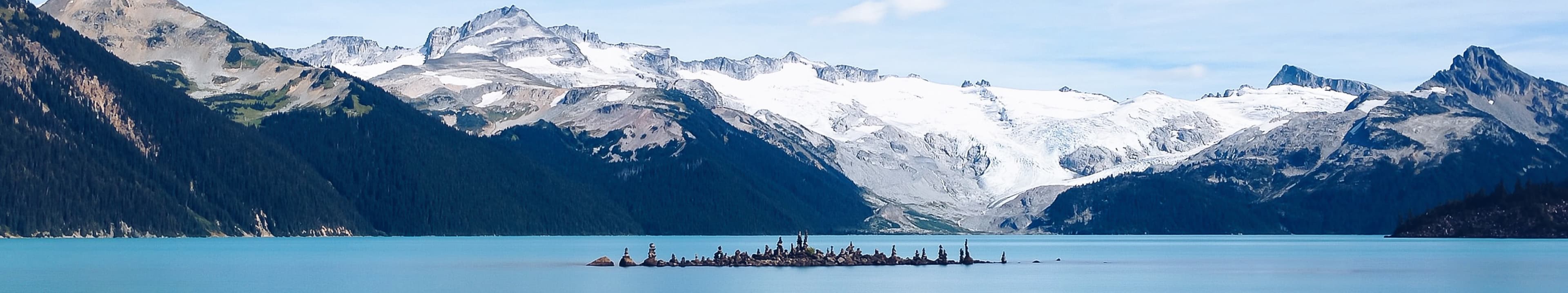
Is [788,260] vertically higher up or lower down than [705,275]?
higher up

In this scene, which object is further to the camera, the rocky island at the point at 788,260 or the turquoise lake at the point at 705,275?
the rocky island at the point at 788,260

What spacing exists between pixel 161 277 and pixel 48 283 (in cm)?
1217

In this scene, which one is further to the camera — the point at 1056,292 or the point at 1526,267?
the point at 1526,267

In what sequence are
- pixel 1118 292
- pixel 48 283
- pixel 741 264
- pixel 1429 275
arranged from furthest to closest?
pixel 741 264, pixel 1429 275, pixel 1118 292, pixel 48 283

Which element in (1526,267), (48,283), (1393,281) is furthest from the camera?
(1526,267)

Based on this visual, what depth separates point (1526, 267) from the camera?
156500mm

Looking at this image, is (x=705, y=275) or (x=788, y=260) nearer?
(x=705, y=275)

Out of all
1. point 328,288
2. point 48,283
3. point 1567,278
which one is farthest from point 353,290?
point 1567,278

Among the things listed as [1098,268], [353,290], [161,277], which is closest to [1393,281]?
[1098,268]

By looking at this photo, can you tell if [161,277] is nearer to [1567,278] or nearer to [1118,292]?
[1118,292]

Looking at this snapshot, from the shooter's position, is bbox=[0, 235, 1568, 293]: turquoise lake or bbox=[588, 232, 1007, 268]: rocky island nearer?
bbox=[0, 235, 1568, 293]: turquoise lake

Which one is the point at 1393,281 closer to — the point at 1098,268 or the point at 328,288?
the point at 1098,268

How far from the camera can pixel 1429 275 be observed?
14675 cm

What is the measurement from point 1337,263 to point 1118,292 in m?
58.7
